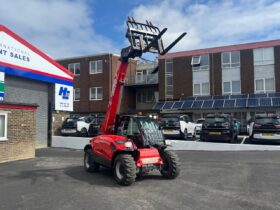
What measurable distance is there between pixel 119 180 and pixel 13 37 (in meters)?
12.1

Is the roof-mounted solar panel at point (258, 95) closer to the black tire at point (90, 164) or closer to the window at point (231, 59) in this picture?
the window at point (231, 59)

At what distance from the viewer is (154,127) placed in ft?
32.0

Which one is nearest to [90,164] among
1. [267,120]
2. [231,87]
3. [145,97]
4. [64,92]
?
[267,120]

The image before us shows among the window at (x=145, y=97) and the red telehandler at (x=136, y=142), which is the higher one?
the window at (x=145, y=97)

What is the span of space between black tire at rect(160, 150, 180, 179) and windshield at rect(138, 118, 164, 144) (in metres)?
0.41

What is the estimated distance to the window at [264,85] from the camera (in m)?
31.7

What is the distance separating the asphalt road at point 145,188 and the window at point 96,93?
88.7 feet

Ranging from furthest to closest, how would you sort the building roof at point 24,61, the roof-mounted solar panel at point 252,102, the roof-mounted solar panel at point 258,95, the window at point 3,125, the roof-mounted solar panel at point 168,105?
the roof-mounted solar panel at point 168,105 < the roof-mounted solar panel at point 258,95 < the roof-mounted solar panel at point 252,102 < the building roof at point 24,61 < the window at point 3,125

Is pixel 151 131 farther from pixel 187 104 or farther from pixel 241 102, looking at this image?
pixel 187 104

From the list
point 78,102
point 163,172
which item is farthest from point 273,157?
point 78,102

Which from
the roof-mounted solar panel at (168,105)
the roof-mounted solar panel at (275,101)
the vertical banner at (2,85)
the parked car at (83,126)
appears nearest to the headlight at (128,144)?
the vertical banner at (2,85)

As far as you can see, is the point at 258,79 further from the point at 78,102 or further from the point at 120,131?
the point at 120,131

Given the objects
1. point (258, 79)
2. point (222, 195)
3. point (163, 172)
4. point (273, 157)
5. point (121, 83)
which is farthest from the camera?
point (258, 79)

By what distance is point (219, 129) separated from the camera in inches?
757
